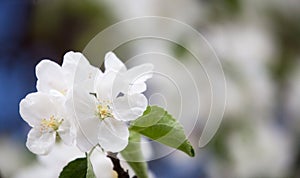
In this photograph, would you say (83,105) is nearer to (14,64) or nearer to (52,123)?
(52,123)

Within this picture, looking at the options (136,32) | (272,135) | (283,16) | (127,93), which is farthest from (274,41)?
(127,93)

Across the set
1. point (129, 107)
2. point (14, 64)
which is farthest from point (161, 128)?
point (14, 64)

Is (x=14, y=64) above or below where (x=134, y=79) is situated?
above

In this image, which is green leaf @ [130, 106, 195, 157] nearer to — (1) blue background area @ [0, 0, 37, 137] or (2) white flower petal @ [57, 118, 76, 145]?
(2) white flower petal @ [57, 118, 76, 145]

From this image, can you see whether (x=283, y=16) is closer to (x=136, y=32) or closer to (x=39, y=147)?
(x=136, y=32)

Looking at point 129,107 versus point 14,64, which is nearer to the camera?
point 129,107

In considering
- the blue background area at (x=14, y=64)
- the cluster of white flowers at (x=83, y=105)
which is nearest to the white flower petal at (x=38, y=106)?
the cluster of white flowers at (x=83, y=105)
